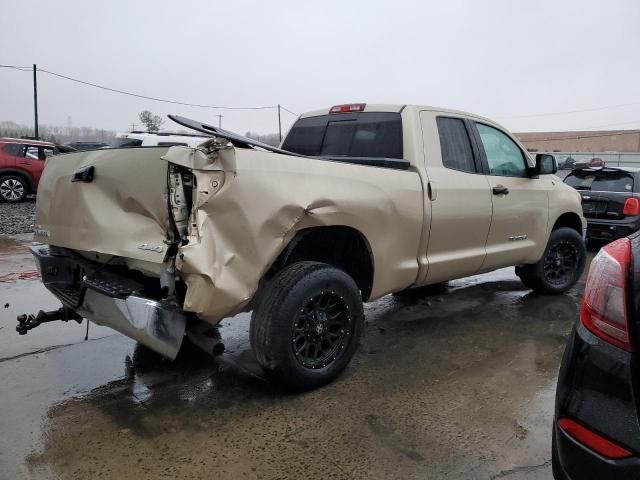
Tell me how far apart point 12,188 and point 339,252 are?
12.9m

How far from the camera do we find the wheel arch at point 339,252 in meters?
3.54

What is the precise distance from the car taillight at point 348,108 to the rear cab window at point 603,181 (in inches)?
231

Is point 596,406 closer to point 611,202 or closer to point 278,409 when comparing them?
point 278,409

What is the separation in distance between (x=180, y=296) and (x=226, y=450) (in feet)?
2.86

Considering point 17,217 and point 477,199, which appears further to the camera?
point 17,217

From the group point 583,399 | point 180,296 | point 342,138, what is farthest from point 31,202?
point 583,399

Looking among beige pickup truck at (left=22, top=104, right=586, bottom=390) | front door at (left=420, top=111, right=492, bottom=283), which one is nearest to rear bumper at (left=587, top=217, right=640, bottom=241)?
beige pickup truck at (left=22, top=104, right=586, bottom=390)

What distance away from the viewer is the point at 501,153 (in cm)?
501

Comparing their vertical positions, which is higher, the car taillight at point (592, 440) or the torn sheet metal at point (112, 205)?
the torn sheet metal at point (112, 205)

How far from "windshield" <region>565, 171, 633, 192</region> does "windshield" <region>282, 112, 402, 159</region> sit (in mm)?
5878

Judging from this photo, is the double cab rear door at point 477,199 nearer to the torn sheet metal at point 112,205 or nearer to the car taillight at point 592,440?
the torn sheet metal at point 112,205

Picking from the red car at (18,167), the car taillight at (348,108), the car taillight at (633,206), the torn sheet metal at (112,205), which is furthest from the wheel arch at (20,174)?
the car taillight at (633,206)

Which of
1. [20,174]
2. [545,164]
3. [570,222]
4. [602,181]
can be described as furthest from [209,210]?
[20,174]

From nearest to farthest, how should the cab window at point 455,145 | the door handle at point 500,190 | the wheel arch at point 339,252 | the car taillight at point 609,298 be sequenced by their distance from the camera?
the car taillight at point 609,298
the wheel arch at point 339,252
the cab window at point 455,145
the door handle at point 500,190
